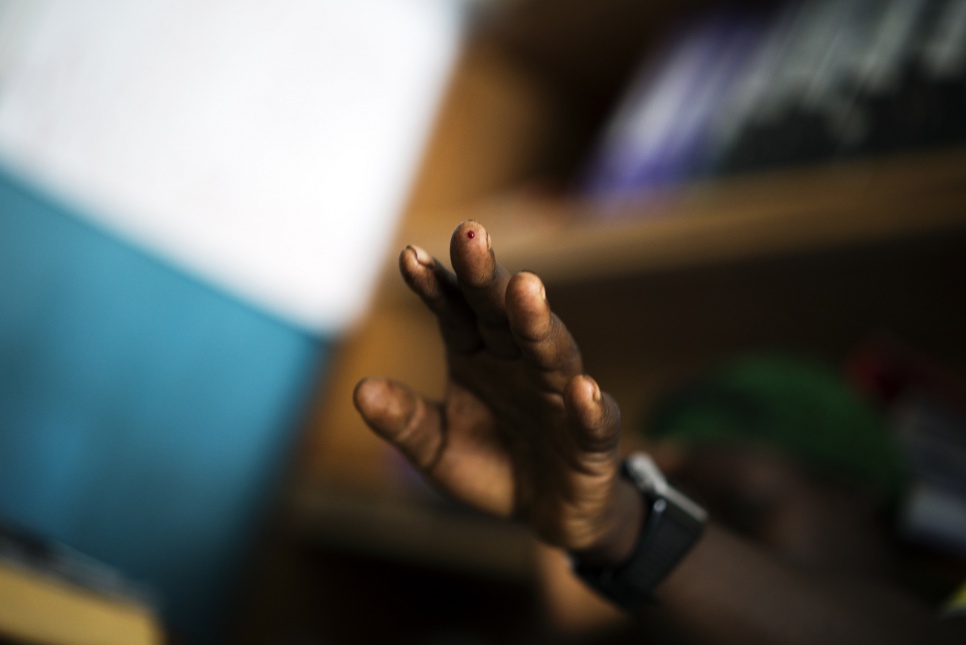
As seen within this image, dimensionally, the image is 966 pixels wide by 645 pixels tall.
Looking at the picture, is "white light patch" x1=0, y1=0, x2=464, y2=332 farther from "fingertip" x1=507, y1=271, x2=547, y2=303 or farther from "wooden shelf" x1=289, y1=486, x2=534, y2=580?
"fingertip" x1=507, y1=271, x2=547, y2=303

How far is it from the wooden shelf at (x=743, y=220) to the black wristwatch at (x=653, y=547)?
0.43 meters

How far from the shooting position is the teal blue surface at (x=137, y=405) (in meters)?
1.30

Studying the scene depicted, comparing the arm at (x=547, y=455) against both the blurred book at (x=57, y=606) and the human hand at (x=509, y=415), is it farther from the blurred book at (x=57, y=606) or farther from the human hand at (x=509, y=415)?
the blurred book at (x=57, y=606)

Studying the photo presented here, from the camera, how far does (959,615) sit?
20.2 inches

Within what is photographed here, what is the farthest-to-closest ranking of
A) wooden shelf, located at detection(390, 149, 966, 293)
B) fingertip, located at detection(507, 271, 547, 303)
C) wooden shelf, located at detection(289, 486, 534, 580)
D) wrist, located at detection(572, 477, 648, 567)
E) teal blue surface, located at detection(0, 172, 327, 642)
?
teal blue surface, located at detection(0, 172, 327, 642) → wooden shelf, located at detection(289, 486, 534, 580) → wooden shelf, located at detection(390, 149, 966, 293) → wrist, located at detection(572, 477, 648, 567) → fingertip, located at detection(507, 271, 547, 303)

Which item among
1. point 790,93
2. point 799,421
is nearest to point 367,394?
point 799,421

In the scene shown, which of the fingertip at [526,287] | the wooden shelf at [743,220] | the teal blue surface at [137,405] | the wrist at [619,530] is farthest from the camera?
the teal blue surface at [137,405]

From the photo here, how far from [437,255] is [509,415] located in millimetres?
945

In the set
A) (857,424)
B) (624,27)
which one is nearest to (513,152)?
(624,27)

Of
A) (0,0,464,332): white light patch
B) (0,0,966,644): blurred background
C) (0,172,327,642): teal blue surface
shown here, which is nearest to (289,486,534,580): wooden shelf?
(0,0,966,644): blurred background

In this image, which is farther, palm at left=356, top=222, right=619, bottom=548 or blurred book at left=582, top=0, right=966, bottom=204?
blurred book at left=582, top=0, right=966, bottom=204

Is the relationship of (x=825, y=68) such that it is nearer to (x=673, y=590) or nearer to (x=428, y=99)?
(x=673, y=590)

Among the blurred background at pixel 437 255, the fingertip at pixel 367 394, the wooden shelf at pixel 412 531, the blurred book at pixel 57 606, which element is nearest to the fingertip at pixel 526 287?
the fingertip at pixel 367 394

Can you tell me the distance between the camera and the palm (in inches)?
14.8
